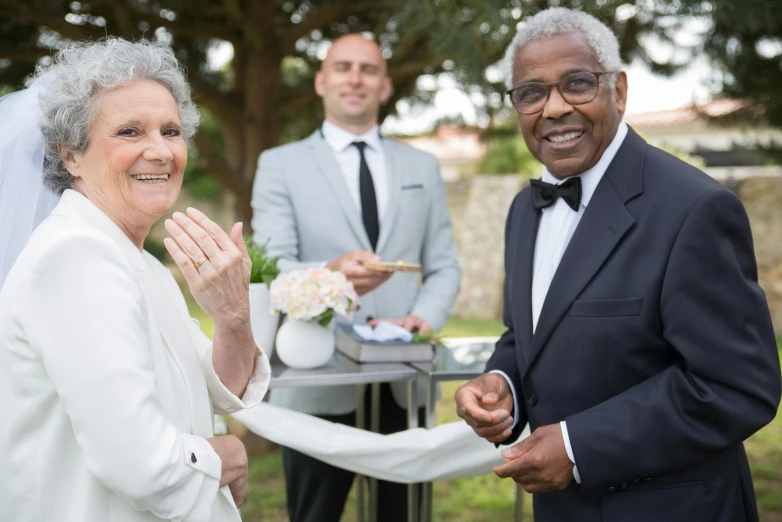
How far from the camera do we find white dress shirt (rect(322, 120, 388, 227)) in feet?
12.6

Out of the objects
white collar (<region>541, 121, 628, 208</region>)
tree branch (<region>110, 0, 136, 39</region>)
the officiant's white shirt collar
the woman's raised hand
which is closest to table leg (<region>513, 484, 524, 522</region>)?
white collar (<region>541, 121, 628, 208</region>)

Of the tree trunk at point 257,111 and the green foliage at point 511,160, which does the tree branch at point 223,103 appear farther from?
the green foliage at point 511,160

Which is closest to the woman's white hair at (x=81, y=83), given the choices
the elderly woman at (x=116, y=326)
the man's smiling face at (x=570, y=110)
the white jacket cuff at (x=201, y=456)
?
the elderly woman at (x=116, y=326)

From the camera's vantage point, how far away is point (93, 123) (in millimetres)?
1903

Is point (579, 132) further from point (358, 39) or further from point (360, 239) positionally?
point (358, 39)

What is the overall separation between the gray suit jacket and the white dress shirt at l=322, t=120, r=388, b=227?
1.7 inches

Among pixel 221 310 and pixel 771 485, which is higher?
pixel 221 310

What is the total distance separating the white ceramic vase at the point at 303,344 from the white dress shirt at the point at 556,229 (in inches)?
35.4

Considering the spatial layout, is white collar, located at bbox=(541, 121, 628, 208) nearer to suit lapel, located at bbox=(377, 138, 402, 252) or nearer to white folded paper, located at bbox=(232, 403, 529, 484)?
white folded paper, located at bbox=(232, 403, 529, 484)

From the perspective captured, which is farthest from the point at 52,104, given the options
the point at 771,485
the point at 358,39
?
the point at 771,485

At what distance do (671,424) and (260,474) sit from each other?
4.38m

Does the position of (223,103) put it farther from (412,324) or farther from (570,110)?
(570,110)

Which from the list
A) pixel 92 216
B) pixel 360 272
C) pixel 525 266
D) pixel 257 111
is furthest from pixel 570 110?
pixel 257 111

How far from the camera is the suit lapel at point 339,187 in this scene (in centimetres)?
371
